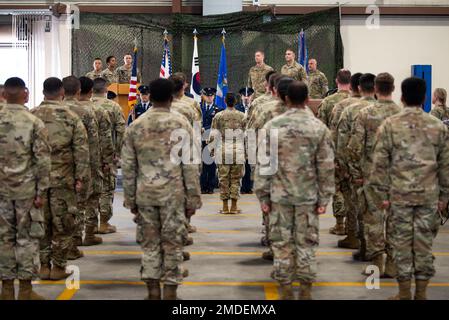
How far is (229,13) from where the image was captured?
66.3 ft

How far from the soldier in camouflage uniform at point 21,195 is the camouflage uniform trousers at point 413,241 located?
3329mm

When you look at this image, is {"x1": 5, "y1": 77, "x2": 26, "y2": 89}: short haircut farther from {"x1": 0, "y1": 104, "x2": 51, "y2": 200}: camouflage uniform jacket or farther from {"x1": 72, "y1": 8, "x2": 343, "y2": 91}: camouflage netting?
{"x1": 72, "y1": 8, "x2": 343, "y2": 91}: camouflage netting

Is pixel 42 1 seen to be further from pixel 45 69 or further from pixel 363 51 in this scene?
pixel 363 51

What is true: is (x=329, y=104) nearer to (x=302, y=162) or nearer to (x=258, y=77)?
(x=302, y=162)

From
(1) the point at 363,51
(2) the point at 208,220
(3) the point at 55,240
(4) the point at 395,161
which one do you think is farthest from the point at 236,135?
(1) the point at 363,51

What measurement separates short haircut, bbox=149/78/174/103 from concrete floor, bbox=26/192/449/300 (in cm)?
203

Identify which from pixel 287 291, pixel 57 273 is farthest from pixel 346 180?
pixel 57 273

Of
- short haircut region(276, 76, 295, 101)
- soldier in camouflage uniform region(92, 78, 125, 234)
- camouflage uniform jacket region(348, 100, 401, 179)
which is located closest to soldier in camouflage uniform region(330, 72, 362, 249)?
camouflage uniform jacket region(348, 100, 401, 179)

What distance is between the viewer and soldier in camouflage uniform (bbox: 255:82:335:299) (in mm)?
7188

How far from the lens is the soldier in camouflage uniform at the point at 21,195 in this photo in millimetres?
7309

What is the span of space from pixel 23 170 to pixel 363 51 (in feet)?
51.9

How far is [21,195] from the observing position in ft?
24.1

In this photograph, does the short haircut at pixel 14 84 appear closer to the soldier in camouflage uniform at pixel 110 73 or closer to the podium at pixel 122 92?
the podium at pixel 122 92

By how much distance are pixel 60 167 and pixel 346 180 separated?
12.3 ft
